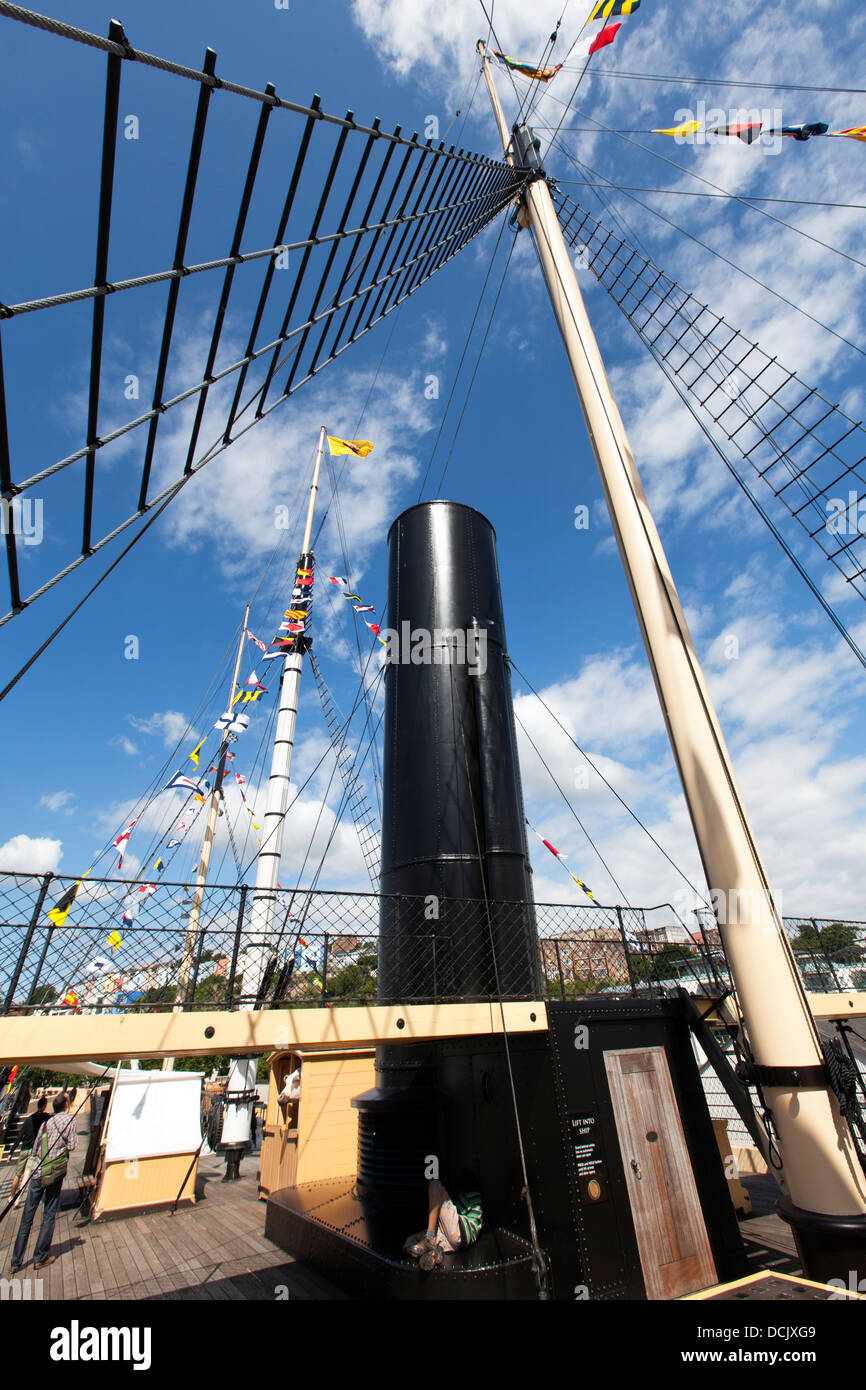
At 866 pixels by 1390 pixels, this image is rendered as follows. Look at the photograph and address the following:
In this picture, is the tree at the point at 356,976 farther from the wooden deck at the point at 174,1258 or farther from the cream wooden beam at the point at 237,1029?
the wooden deck at the point at 174,1258

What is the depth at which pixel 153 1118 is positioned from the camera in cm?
778

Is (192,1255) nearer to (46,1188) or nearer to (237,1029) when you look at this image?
(46,1188)

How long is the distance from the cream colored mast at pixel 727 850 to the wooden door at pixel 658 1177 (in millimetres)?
1088

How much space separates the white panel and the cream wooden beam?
5952 millimetres

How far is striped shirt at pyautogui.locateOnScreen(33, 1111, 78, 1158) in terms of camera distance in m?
5.48

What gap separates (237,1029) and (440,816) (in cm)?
218

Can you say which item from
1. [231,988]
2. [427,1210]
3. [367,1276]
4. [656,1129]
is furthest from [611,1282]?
[231,988]

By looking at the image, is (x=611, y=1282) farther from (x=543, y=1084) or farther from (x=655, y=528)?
(x=655, y=528)

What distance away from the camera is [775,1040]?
3391 millimetres

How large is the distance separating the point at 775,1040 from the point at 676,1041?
1564 millimetres
